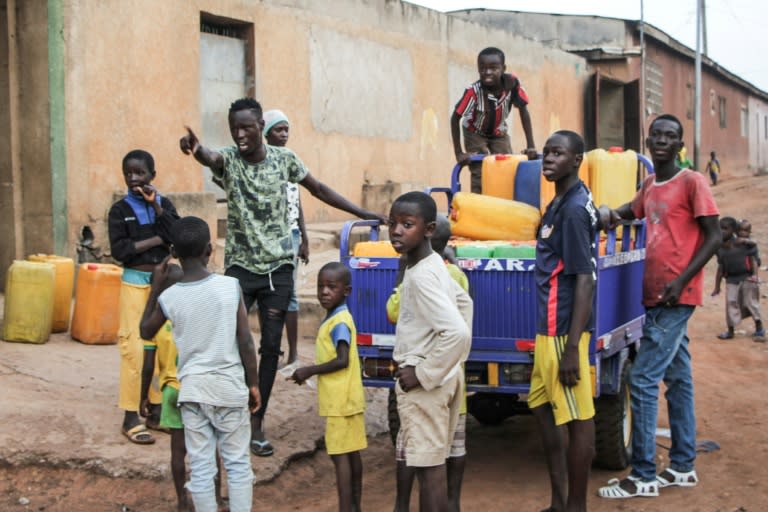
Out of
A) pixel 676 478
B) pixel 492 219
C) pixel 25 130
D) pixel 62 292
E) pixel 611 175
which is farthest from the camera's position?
pixel 25 130

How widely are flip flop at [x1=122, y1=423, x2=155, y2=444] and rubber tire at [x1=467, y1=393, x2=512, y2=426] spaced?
204 cm

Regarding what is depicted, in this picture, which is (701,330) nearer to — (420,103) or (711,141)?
(420,103)

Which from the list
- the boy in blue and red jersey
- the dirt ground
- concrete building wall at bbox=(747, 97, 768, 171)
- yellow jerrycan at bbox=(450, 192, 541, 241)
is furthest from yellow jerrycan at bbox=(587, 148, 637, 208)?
concrete building wall at bbox=(747, 97, 768, 171)

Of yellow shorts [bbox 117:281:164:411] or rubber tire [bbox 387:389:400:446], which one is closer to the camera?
yellow shorts [bbox 117:281:164:411]

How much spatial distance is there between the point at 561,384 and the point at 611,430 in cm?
118

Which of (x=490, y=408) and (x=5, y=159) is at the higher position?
(x=5, y=159)

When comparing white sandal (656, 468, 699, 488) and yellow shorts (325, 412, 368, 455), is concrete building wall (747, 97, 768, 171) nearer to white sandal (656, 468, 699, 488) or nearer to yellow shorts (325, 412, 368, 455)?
white sandal (656, 468, 699, 488)

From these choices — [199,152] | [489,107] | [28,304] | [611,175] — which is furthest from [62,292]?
[611,175]

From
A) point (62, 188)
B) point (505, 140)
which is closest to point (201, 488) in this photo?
point (505, 140)

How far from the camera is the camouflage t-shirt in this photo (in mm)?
5324

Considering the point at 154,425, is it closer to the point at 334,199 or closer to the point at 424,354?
the point at 334,199

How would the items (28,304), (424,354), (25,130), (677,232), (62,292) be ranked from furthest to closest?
(25,130) → (62,292) → (28,304) → (677,232) → (424,354)

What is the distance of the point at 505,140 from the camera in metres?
7.66

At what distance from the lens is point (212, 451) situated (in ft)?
13.6
